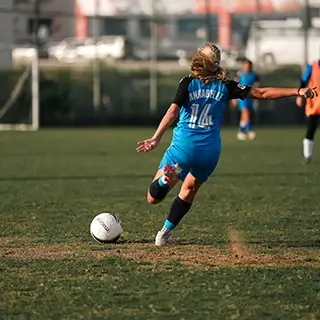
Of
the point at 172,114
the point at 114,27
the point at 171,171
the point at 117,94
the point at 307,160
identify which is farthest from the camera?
the point at 114,27

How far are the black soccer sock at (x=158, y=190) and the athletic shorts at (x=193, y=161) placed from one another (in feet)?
0.50

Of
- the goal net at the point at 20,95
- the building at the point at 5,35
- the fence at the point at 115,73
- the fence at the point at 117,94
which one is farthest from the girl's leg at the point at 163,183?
the building at the point at 5,35

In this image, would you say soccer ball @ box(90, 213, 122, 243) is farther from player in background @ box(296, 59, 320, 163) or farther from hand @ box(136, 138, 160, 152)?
player in background @ box(296, 59, 320, 163)

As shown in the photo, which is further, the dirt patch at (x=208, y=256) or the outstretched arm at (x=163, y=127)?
the outstretched arm at (x=163, y=127)

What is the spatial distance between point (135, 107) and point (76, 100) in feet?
7.03

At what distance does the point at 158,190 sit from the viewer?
8445mm

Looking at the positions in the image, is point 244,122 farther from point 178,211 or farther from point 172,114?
point 172,114

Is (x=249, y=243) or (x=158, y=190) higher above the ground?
(x=158, y=190)

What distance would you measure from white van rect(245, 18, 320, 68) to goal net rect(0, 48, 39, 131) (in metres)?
8.31

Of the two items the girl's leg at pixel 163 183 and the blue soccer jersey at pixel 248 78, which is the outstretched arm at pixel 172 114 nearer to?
the girl's leg at pixel 163 183

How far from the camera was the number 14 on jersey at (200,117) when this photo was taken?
324 inches

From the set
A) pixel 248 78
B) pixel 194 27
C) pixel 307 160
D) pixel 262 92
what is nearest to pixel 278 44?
pixel 194 27

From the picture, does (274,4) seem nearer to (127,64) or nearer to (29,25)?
(127,64)

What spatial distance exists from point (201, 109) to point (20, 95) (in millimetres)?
23909
